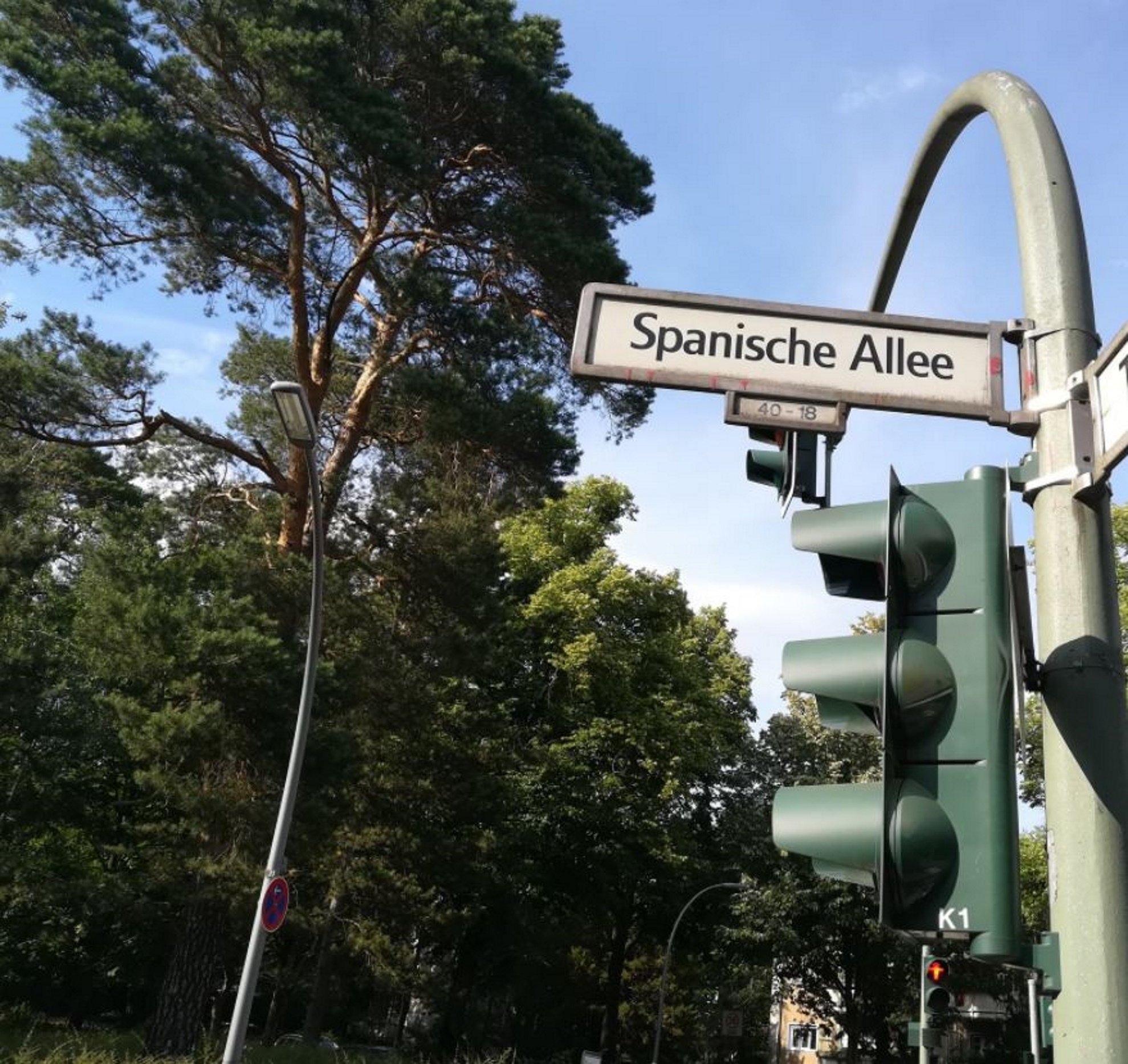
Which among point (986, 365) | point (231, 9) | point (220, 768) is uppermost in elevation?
point (231, 9)

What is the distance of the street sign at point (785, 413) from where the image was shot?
3004 mm

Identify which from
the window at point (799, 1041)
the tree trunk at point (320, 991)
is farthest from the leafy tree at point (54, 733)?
the window at point (799, 1041)

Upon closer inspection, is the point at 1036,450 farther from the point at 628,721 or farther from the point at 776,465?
the point at 628,721

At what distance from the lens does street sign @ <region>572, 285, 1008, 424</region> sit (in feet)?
9.93

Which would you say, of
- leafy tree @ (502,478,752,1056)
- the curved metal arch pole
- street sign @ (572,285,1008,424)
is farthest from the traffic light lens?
leafy tree @ (502,478,752,1056)

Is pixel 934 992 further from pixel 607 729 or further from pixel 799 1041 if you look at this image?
pixel 799 1041

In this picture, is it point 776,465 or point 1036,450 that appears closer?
point 1036,450

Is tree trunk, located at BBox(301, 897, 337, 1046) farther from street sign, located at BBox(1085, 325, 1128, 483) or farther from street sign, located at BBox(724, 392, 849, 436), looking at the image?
street sign, located at BBox(1085, 325, 1128, 483)

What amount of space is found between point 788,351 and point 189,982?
58.9 ft

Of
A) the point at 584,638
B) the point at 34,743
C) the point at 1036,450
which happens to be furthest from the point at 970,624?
the point at 584,638

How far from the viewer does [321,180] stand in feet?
65.4

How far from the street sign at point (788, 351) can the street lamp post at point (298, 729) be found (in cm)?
821

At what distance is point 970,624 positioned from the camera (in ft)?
7.93

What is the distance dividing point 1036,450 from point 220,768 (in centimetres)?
1739
